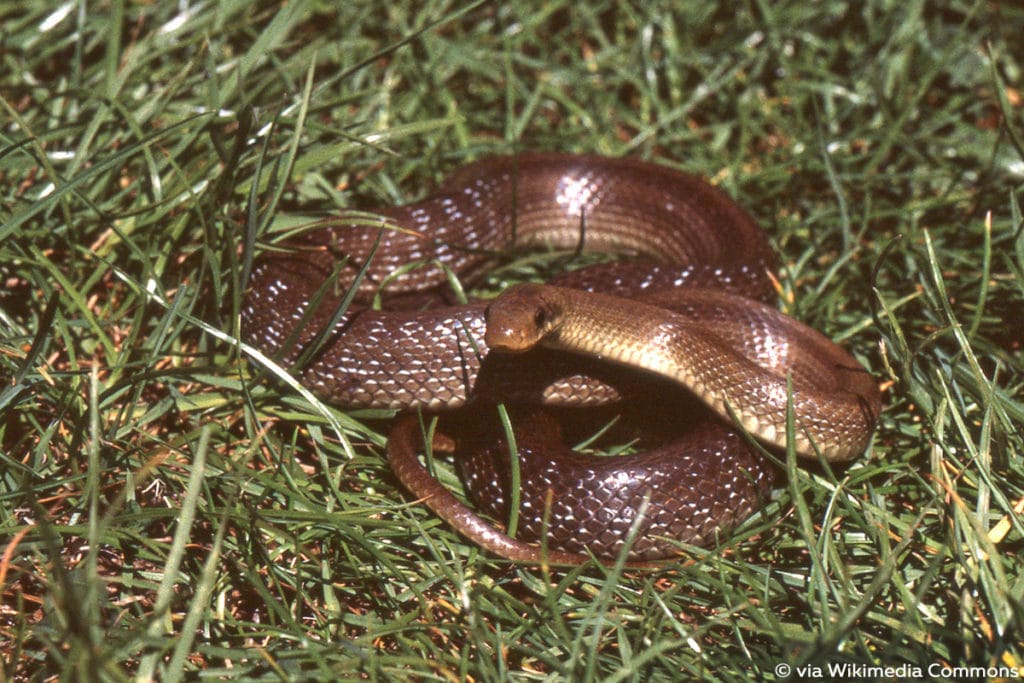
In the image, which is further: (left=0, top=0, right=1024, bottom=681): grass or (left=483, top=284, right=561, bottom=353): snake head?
(left=483, top=284, right=561, bottom=353): snake head

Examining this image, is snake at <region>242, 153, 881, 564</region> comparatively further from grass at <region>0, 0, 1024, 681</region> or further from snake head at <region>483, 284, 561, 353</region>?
grass at <region>0, 0, 1024, 681</region>

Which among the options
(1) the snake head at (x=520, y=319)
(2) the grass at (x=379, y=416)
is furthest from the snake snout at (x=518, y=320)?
(2) the grass at (x=379, y=416)

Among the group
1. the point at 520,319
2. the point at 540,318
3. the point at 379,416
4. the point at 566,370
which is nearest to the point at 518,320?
the point at 520,319

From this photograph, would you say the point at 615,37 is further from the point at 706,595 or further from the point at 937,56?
the point at 706,595

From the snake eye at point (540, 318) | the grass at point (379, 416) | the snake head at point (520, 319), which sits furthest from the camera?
the snake eye at point (540, 318)

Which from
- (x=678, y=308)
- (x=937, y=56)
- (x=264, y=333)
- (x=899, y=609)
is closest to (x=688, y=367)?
(x=678, y=308)

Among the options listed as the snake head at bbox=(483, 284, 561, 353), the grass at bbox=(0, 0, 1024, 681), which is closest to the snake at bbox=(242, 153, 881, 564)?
the snake head at bbox=(483, 284, 561, 353)

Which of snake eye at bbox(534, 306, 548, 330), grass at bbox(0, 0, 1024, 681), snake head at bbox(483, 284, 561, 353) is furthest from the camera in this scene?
snake eye at bbox(534, 306, 548, 330)

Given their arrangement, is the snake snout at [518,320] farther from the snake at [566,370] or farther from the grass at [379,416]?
the grass at [379,416]
